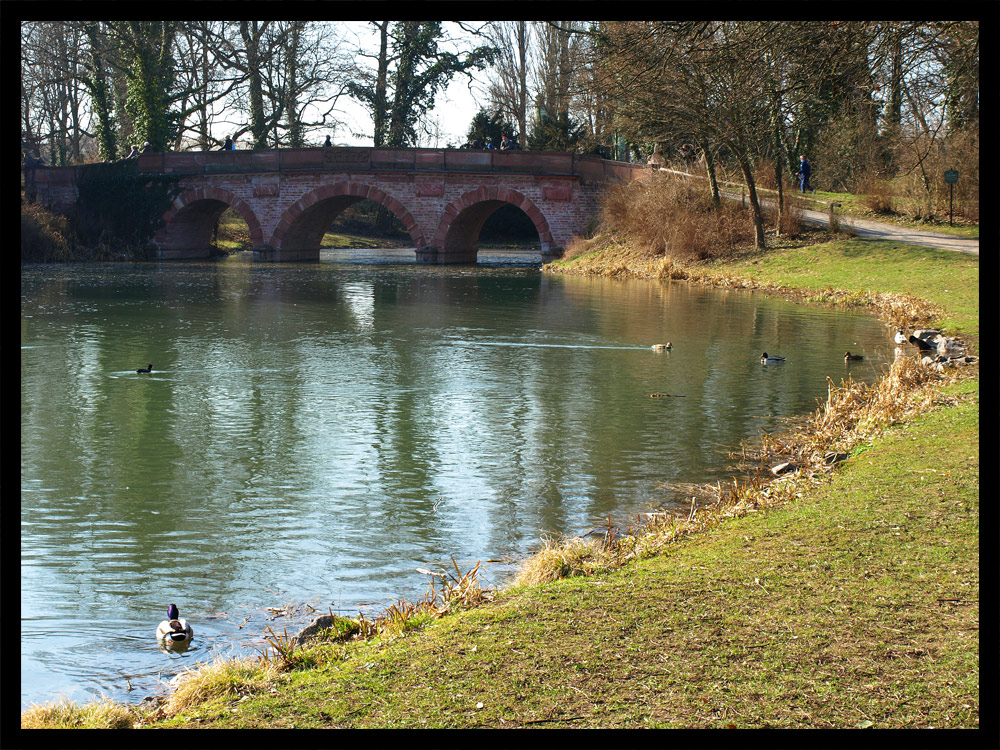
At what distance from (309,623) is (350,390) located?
7288 mm

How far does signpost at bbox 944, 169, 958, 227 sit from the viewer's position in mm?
25469

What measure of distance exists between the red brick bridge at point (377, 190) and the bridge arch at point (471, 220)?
39 millimetres

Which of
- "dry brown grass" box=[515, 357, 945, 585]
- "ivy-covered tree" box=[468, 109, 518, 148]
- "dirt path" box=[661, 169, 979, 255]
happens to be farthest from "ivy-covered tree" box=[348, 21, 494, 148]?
"dry brown grass" box=[515, 357, 945, 585]

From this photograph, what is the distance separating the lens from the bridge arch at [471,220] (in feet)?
124

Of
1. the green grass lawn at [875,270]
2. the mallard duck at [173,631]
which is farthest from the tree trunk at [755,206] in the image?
the mallard duck at [173,631]

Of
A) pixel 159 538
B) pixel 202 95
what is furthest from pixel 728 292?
pixel 202 95

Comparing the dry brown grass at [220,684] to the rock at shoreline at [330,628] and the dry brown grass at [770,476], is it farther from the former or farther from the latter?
the dry brown grass at [770,476]

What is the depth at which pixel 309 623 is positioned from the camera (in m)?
5.59

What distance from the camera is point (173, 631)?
17.5 feet

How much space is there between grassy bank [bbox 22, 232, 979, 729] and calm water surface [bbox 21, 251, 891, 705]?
1.10 m

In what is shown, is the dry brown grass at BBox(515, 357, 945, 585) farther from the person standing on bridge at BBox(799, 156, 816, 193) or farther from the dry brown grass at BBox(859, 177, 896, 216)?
the person standing on bridge at BBox(799, 156, 816, 193)

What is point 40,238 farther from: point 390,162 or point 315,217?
point 390,162

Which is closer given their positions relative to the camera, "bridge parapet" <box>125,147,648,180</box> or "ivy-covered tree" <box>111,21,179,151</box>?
"bridge parapet" <box>125,147,648,180</box>
